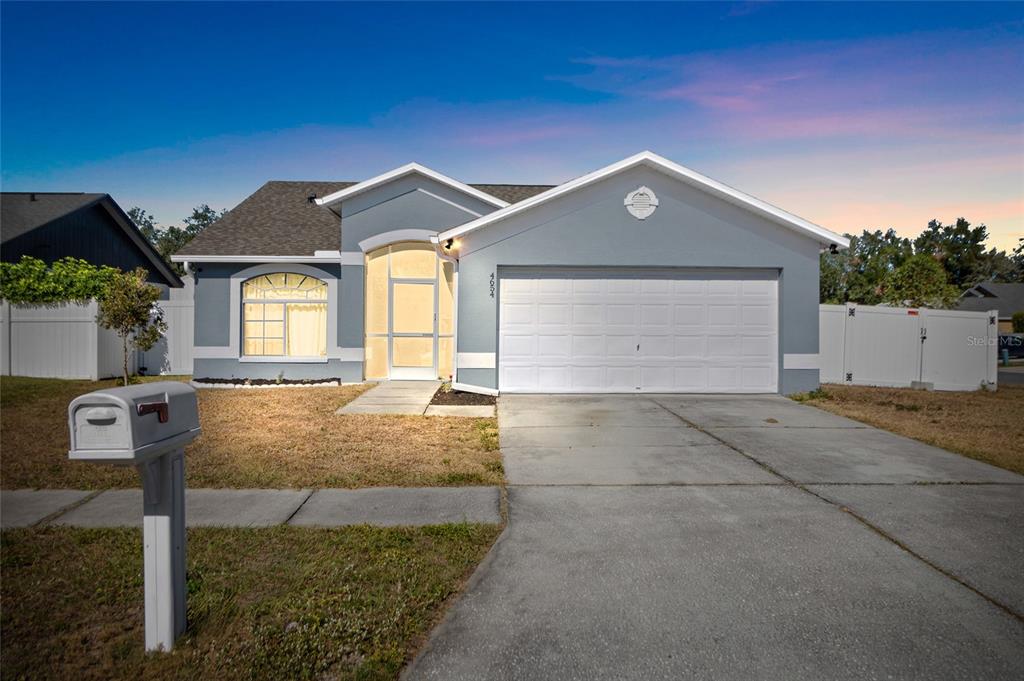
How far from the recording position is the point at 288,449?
22.9 feet

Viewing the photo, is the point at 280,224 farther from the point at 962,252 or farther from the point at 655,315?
the point at 962,252

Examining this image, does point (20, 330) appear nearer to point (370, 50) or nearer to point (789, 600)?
point (370, 50)

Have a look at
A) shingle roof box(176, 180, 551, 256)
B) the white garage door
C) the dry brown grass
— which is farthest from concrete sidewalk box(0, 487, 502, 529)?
shingle roof box(176, 180, 551, 256)

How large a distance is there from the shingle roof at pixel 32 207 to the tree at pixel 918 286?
107 feet

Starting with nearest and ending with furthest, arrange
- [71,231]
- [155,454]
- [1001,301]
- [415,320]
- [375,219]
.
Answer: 1. [155,454]
2. [375,219]
3. [415,320]
4. [71,231]
5. [1001,301]

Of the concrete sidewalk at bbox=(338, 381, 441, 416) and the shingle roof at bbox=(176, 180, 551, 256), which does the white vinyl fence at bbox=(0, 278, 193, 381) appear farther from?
the concrete sidewalk at bbox=(338, 381, 441, 416)

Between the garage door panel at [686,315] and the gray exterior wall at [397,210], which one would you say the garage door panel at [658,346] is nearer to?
the garage door panel at [686,315]

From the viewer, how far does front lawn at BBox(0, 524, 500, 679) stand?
266 centimetres

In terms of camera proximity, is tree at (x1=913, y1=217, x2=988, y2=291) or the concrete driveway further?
tree at (x1=913, y1=217, x2=988, y2=291)

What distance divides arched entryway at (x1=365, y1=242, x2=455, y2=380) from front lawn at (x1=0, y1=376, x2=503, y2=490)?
3.21 m

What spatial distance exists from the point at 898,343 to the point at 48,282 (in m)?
22.8

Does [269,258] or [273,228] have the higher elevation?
[273,228]

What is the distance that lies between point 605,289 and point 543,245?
1.57m

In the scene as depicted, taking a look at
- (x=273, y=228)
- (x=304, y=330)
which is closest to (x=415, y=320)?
(x=304, y=330)
